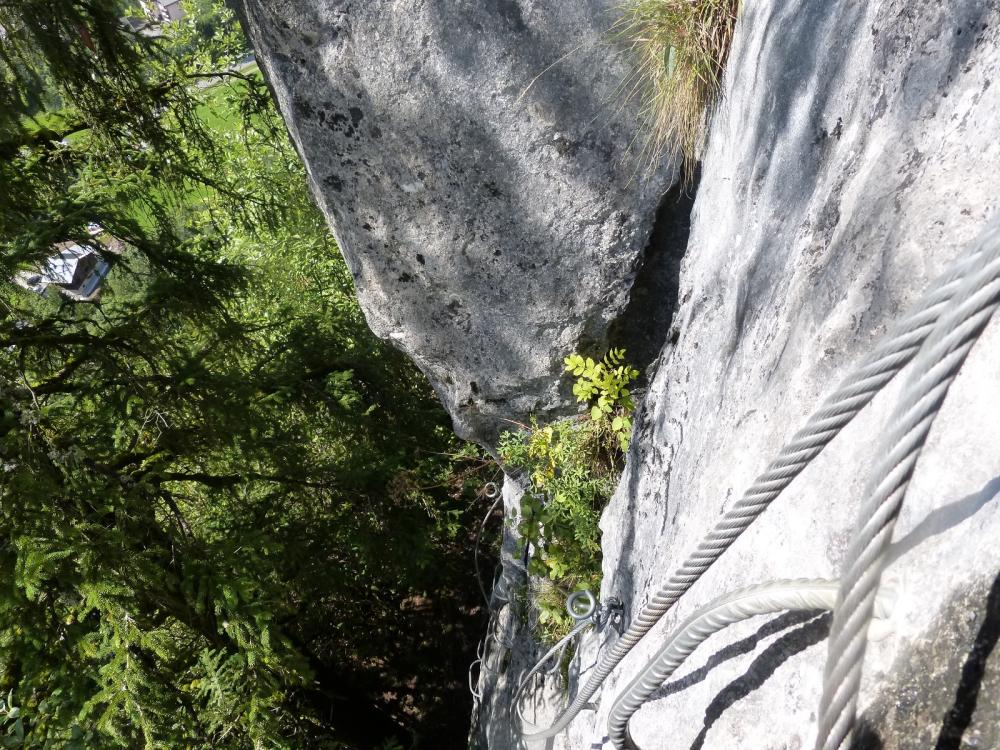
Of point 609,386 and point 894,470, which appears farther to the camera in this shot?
point 609,386

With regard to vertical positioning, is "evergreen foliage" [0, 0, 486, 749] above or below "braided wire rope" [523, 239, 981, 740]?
below

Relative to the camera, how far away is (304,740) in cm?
556

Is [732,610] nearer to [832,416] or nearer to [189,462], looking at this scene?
[832,416]

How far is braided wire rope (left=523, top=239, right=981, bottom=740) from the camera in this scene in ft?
3.20

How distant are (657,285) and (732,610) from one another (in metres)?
3.16

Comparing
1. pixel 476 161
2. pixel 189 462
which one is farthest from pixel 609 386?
pixel 189 462

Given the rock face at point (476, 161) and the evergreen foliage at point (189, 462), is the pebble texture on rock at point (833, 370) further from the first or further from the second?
the evergreen foliage at point (189, 462)

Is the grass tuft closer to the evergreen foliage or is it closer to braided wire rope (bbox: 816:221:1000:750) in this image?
braided wire rope (bbox: 816:221:1000:750)

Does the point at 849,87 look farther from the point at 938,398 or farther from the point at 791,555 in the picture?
the point at 938,398

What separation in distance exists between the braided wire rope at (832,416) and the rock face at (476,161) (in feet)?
8.85

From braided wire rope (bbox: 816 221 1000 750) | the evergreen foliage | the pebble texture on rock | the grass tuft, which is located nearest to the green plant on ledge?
the pebble texture on rock

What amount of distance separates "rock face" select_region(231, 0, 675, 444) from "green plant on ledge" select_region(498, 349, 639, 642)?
0.93 feet

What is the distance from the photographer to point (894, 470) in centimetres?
93

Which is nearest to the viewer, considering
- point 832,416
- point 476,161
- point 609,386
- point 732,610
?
point 832,416
